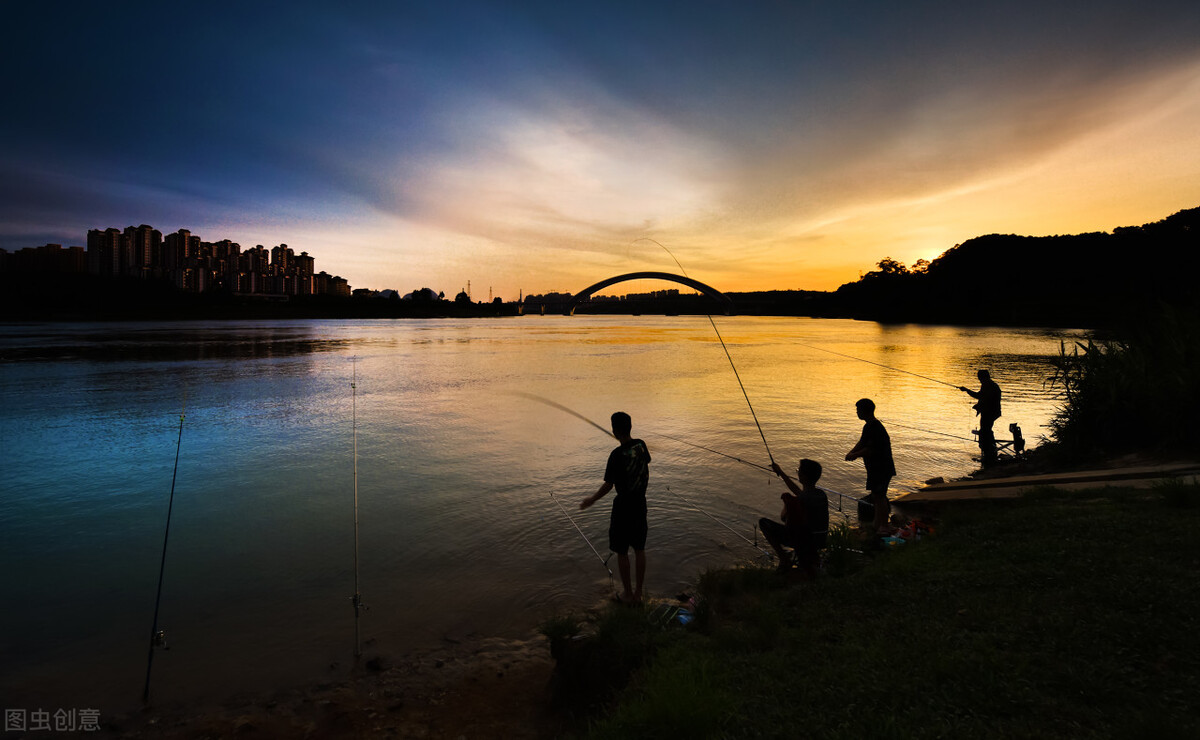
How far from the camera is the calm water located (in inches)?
231

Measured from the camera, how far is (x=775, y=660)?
406 centimetres

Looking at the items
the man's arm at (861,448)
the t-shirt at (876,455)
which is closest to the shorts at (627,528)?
the man's arm at (861,448)

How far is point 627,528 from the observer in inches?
247

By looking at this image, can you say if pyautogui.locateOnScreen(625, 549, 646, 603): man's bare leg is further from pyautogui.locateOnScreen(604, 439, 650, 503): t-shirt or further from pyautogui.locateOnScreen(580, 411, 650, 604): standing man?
pyautogui.locateOnScreen(604, 439, 650, 503): t-shirt

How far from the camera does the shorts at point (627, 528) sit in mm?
6262

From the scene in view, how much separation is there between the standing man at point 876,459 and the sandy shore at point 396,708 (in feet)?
16.3

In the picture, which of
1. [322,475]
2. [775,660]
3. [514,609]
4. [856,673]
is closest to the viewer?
[856,673]

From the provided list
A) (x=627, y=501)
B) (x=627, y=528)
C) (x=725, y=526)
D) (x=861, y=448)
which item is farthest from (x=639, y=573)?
(x=861, y=448)

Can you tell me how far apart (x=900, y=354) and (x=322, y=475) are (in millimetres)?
48153

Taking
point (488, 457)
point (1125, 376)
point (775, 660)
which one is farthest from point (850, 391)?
point (775, 660)

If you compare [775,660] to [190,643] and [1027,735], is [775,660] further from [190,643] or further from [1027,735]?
[190,643]

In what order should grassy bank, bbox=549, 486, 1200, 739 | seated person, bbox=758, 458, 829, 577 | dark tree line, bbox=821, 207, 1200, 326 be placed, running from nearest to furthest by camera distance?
1. grassy bank, bbox=549, 486, 1200, 739
2. seated person, bbox=758, 458, 829, 577
3. dark tree line, bbox=821, 207, 1200, 326

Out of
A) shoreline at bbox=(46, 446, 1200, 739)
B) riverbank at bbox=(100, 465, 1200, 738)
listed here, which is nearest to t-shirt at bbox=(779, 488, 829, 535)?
riverbank at bbox=(100, 465, 1200, 738)

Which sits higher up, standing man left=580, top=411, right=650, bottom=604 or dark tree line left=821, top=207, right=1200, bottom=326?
dark tree line left=821, top=207, right=1200, bottom=326
